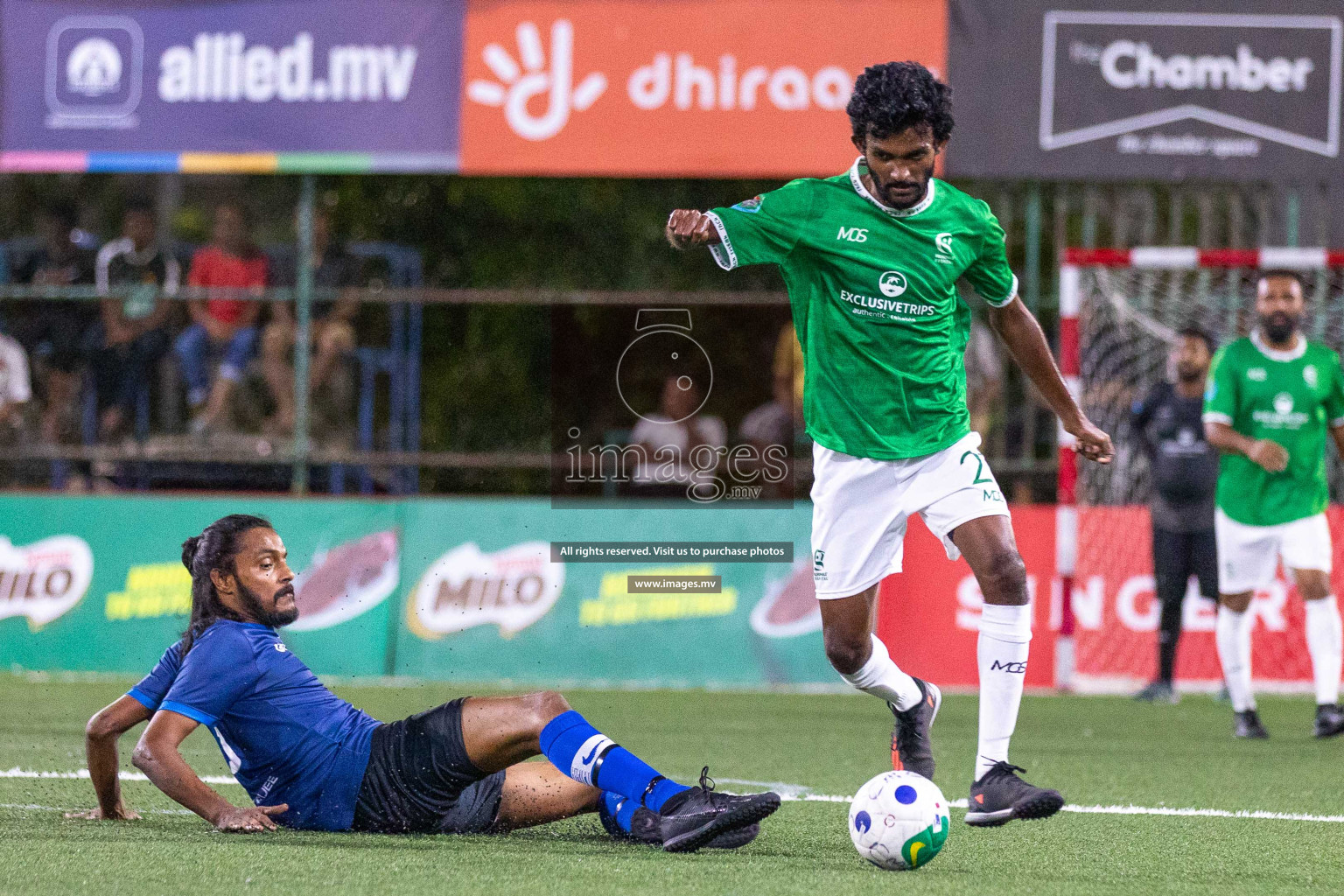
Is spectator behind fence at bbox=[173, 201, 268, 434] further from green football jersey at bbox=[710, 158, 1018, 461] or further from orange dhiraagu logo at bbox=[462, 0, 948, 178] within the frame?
green football jersey at bbox=[710, 158, 1018, 461]

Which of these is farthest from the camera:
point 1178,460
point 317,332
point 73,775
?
point 317,332

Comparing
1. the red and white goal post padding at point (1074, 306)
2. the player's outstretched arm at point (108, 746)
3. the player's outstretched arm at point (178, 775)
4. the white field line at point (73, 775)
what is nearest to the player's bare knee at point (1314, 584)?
the red and white goal post padding at point (1074, 306)

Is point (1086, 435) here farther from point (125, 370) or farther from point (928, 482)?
point (125, 370)

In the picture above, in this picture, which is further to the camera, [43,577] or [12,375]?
[12,375]

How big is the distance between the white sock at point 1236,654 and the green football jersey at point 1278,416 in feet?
1.79

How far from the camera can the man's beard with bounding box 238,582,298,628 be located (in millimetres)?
5023

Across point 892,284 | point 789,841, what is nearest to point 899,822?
point 789,841

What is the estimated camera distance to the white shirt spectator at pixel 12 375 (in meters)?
12.7

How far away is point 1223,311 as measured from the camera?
12297mm

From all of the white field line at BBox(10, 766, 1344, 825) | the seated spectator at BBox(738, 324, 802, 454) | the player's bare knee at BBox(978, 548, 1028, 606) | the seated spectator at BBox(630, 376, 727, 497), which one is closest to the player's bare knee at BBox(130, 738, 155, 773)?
the white field line at BBox(10, 766, 1344, 825)

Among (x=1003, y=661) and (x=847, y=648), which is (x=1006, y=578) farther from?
(x=847, y=648)

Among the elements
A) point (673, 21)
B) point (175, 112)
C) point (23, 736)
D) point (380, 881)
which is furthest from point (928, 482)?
point (175, 112)

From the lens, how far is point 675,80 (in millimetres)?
11641

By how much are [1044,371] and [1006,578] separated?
743 mm
